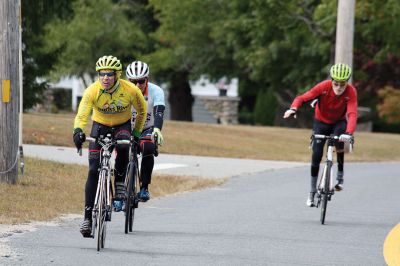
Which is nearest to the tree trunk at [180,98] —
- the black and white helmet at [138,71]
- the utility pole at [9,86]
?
the utility pole at [9,86]

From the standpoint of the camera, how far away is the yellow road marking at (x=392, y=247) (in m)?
10.8

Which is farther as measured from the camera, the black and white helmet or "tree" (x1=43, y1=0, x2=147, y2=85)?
"tree" (x1=43, y1=0, x2=147, y2=85)

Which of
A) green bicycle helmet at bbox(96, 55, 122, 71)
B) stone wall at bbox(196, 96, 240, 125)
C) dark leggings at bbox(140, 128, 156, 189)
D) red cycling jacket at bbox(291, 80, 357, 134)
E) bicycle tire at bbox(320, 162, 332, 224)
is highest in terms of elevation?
green bicycle helmet at bbox(96, 55, 122, 71)

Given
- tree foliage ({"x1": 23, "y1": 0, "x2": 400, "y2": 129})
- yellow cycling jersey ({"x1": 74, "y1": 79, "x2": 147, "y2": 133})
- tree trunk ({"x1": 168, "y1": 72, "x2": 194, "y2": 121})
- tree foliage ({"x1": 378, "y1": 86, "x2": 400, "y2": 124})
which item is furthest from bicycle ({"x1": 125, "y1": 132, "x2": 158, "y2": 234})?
tree trunk ({"x1": 168, "y1": 72, "x2": 194, "y2": 121})

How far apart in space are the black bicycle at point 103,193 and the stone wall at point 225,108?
4597 centimetres

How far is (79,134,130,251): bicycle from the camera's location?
10641mm

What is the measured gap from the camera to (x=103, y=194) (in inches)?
431

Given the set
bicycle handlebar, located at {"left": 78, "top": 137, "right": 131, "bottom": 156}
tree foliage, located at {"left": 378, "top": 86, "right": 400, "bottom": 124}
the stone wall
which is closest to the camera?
bicycle handlebar, located at {"left": 78, "top": 137, "right": 131, "bottom": 156}

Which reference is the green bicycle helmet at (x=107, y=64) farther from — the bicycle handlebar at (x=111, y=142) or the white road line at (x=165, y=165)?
the white road line at (x=165, y=165)

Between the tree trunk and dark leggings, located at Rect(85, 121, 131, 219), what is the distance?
126 feet

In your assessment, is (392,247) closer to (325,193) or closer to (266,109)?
(325,193)

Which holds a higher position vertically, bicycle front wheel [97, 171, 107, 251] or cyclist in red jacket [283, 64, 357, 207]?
cyclist in red jacket [283, 64, 357, 207]

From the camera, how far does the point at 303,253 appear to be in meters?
11.1

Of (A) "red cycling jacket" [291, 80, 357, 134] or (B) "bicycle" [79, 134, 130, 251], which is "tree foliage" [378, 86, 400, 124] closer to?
(A) "red cycling jacket" [291, 80, 357, 134]
